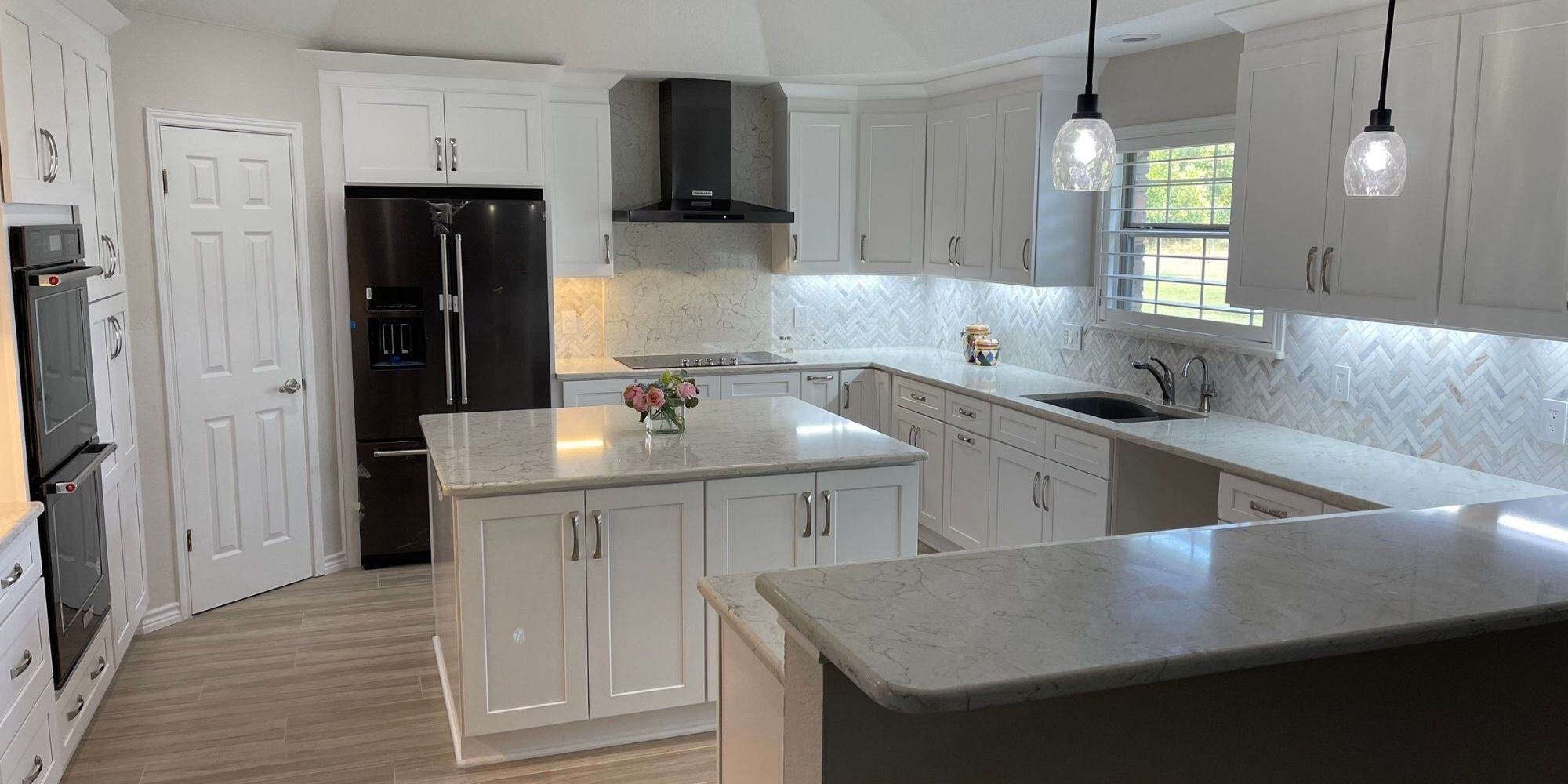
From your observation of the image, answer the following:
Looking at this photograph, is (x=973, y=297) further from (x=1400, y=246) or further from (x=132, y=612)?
(x=132, y=612)

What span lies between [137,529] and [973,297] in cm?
431

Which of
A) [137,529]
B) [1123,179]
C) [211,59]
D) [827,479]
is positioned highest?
[211,59]

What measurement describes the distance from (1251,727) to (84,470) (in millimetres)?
3396

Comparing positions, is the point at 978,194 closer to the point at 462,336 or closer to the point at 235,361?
the point at 462,336

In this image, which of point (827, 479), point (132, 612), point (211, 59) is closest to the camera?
point (827, 479)

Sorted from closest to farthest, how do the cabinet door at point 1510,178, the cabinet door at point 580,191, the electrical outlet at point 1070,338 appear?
the cabinet door at point 1510,178
the electrical outlet at point 1070,338
the cabinet door at point 580,191

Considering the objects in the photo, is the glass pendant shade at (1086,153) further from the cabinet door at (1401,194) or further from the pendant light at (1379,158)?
the cabinet door at (1401,194)

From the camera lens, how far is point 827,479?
352cm

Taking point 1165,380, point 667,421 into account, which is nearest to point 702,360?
point 667,421

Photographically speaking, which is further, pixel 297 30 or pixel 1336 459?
pixel 297 30

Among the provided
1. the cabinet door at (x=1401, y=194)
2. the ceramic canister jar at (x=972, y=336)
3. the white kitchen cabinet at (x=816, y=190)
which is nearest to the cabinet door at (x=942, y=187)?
the ceramic canister jar at (x=972, y=336)

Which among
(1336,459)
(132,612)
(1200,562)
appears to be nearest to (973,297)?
(1336,459)

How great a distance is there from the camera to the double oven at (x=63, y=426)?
3094mm

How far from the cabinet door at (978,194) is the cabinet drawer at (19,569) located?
4.14 metres
